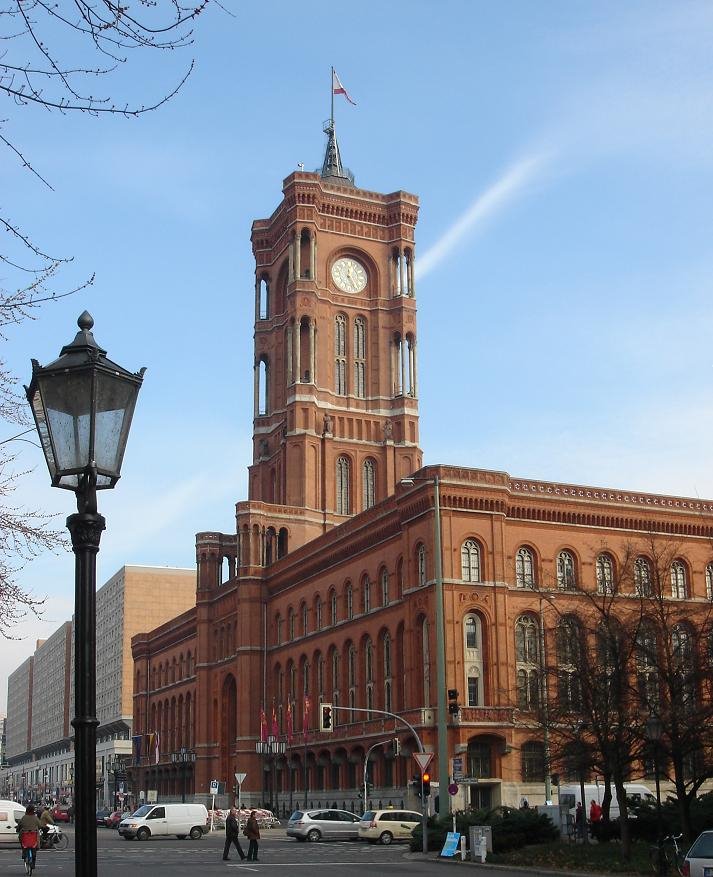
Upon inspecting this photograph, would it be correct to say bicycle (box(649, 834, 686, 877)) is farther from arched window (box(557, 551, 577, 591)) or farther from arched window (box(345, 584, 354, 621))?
arched window (box(345, 584, 354, 621))

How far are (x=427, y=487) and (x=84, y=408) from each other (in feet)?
186

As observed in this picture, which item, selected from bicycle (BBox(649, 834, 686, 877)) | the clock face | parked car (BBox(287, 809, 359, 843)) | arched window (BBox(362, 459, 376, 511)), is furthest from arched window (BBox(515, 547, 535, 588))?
the clock face

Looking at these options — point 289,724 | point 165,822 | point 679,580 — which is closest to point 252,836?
point 165,822

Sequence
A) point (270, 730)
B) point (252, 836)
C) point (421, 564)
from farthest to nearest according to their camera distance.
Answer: point (270, 730) < point (421, 564) < point (252, 836)

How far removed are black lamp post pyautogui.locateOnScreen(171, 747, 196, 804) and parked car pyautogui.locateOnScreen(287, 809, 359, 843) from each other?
149 feet

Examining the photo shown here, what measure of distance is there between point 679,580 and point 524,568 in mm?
10653

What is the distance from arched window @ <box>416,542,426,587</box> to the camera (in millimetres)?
64812

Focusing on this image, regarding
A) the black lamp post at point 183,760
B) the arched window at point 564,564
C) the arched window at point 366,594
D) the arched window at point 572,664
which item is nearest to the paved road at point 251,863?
the arched window at point 572,664

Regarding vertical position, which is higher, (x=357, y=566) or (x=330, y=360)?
(x=330, y=360)

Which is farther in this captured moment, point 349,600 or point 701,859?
point 349,600

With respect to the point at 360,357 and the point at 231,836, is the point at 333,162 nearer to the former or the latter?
the point at 360,357

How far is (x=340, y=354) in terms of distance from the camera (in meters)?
99.3

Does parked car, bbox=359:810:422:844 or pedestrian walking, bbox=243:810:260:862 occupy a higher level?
pedestrian walking, bbox=243:810:260:862

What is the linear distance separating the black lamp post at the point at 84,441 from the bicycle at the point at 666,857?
25207mm
